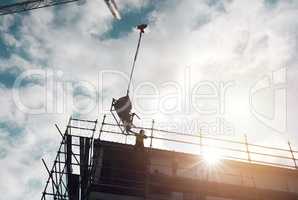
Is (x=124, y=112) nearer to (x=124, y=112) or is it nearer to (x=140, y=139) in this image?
(x=124, y=112)

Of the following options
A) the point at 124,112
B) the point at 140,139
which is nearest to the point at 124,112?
the point at 124,112

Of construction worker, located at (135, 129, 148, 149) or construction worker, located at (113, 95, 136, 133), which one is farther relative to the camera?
construction worker, located at (113, 95, 136, 133)

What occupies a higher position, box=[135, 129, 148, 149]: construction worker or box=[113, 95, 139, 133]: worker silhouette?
box=[113, 95, 139, 133]: worker silhouette

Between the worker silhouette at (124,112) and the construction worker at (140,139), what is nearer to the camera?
the construction worker at (140,139)

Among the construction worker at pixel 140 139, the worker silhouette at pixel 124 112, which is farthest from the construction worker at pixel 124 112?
the construction worker at pixel 140 139

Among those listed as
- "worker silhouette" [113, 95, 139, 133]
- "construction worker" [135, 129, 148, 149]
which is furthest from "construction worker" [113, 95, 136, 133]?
"construction worker" [135, 129, 148, 149]

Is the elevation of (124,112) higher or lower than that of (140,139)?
higher

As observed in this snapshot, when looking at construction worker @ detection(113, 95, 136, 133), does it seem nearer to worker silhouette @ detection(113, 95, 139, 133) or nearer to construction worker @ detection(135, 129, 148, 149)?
worker silhouette @ detection(113, 95, 139, 133)

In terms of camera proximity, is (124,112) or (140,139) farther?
(124,112)

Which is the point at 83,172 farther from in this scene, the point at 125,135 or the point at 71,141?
the point at 125,135

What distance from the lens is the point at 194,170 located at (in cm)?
1571

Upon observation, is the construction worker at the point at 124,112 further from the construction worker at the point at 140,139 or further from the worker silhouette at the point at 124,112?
the construction worker at the point at 140,139

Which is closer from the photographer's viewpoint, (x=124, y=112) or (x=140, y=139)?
(x=140, y=139)

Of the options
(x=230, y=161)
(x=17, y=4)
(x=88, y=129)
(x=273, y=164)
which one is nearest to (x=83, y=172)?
(x=88, y=129)
